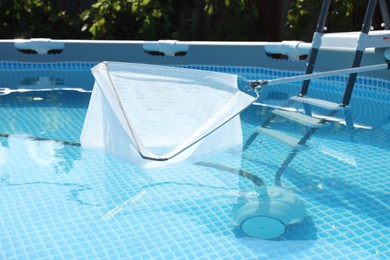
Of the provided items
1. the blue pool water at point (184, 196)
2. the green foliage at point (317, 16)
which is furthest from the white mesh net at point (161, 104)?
the green foliage at point (317, 16)

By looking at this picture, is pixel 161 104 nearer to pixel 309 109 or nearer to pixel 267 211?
pixel 267 211

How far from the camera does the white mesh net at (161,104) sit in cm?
283

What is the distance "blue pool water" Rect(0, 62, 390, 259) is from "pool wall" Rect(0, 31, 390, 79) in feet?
4.01

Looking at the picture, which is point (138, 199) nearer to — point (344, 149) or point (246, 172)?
point (246, 172)

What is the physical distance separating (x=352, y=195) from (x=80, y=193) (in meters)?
1.46

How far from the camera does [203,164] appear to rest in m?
3.25

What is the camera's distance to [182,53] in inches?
253

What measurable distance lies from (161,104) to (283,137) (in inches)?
45.7

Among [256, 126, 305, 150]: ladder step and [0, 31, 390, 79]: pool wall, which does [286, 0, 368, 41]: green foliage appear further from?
[256, 126, 305, 150]: ladder step

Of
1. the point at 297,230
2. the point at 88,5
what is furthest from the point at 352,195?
the point at 88,5

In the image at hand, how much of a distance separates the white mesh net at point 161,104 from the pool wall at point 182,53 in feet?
8.57

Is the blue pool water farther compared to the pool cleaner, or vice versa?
the pool cleaner

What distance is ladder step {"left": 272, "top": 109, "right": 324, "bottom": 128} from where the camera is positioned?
4.20 meters

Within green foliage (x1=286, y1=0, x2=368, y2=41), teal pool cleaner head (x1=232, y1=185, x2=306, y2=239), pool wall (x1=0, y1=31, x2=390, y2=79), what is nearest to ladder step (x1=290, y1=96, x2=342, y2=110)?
pool wall (x1=0, y1=31, x2=390, y2=79)
